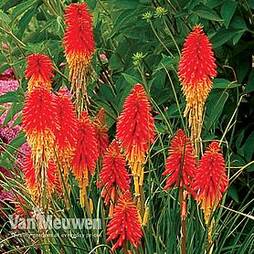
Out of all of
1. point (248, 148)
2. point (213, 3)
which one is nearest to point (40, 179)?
point (213, 3)

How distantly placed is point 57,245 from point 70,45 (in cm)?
72

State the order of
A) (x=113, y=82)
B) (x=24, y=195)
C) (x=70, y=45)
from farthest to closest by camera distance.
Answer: (x=113, y=82), (x=24, y=195), (x=70, y=45)

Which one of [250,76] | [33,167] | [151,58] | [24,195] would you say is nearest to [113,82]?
[151,58]

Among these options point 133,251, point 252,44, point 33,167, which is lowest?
point 133,251

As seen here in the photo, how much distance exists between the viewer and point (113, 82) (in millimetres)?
4270

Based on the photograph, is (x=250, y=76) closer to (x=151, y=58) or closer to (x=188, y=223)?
(x=151, y=58)

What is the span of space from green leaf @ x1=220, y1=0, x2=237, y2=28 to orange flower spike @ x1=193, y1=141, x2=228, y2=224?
0.91 meters

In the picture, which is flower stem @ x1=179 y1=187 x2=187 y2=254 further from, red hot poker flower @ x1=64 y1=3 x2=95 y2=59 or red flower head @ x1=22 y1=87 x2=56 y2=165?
red hot poker flower @ x1=64 y1=3 x2=95 y2=59

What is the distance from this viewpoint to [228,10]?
3.62 m

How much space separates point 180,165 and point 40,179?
0.47 metres

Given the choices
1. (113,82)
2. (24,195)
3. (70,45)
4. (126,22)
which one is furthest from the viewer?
(113,82)

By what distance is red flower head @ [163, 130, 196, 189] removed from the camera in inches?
111

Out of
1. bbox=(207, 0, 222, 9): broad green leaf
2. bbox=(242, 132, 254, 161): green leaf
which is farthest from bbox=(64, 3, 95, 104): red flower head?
bbox=(242, 132, 254, 161): green leaf

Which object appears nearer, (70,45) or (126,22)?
(70,45)
